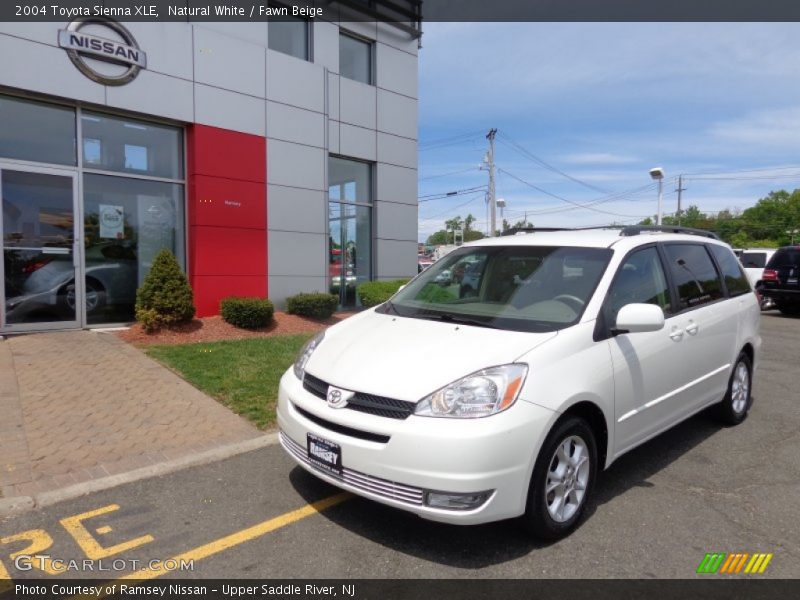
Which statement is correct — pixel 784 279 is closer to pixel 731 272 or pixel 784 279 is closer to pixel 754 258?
pixel 754 258

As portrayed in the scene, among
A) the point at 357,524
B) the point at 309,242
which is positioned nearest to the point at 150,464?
the point at 357,524

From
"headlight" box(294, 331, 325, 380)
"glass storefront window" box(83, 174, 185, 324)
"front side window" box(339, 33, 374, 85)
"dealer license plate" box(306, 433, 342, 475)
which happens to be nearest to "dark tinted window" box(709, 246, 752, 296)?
"headlight" box(294, 331, 325, 380)

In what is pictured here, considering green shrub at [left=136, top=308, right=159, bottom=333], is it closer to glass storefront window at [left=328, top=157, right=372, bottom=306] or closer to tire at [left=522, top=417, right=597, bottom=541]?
glass storefront window at [left=328, top=157, right=372, bottom=306]

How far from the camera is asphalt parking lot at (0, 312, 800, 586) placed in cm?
302

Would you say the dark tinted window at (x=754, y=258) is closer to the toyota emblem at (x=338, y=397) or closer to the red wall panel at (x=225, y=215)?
the red wall panel at (x=225, y=215)

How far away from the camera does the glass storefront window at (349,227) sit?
13516mm

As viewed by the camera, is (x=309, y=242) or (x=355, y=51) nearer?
(x=309, y=242)

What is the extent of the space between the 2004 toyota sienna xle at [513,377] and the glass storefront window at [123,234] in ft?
23.5

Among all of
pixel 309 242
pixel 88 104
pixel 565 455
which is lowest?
pixel 565 455

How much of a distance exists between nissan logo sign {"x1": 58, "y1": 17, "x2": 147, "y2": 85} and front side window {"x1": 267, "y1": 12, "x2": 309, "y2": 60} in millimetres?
3085
